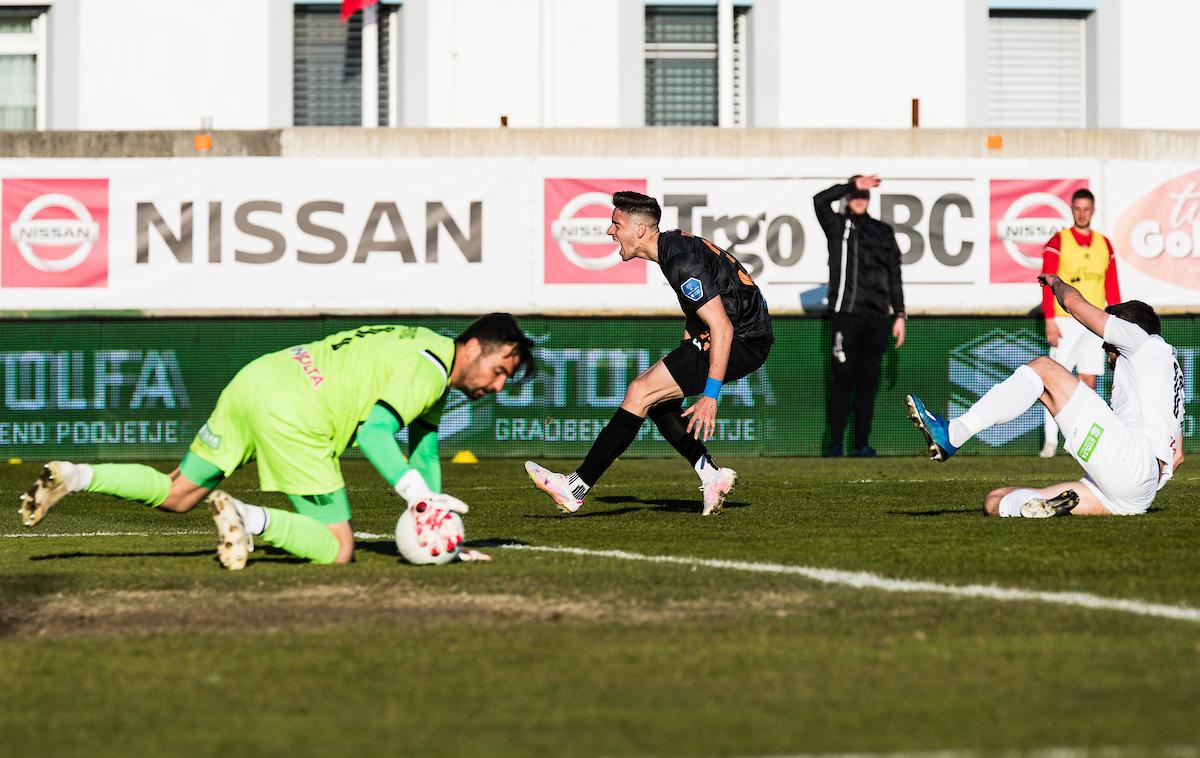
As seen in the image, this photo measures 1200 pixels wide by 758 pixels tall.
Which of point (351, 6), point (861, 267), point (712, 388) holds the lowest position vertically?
point (712, 388)

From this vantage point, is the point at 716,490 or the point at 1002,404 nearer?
the point at 1002,404

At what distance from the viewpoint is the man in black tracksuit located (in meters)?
17.5

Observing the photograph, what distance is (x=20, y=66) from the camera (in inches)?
945

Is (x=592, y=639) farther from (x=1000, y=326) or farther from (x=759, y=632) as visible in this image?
(x=1000, y=326)

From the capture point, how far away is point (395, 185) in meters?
20.2

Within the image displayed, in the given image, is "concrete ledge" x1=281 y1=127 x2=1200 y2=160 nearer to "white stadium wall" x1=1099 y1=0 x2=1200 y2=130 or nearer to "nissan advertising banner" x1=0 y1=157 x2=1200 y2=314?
"nissan advertising banner" x1=0 y1=157 x2=1200 y2=314

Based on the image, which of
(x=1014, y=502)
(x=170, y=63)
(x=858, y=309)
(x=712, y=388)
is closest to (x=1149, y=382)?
(x=1014, y=502)

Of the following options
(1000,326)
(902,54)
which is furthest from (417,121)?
(1000,326)

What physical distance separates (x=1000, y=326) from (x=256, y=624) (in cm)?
1316

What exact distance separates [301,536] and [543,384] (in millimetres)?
10063

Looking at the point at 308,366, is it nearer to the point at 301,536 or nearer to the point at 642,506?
the point at 301,536

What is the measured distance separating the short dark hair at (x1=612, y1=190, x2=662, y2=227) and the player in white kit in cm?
182

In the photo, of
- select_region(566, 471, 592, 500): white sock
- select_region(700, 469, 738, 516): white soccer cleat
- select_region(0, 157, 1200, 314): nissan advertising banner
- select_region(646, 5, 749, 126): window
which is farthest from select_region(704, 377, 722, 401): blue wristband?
select_region(646, 5, 749, 126): window

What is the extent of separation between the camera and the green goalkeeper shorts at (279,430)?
7.50 metres
